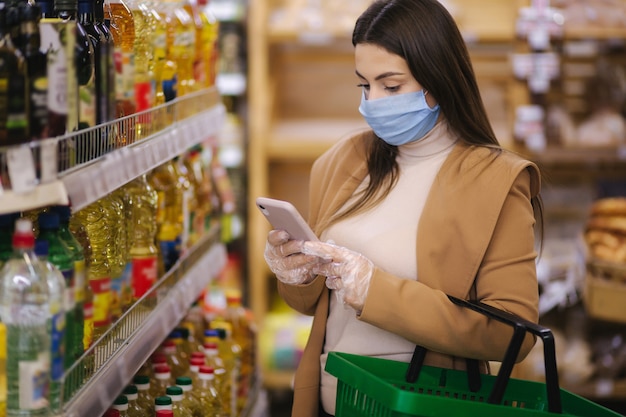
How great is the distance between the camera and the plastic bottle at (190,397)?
260 centimetres

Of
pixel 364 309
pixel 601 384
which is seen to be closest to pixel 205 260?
pixel 364 309

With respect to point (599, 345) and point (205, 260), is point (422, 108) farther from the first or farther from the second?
point (599, 345)

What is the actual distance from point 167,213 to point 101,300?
820 millimetres

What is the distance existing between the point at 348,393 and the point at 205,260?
A: 1.31m

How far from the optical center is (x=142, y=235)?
263 centimetres

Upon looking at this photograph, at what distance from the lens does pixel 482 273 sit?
7.27 feet

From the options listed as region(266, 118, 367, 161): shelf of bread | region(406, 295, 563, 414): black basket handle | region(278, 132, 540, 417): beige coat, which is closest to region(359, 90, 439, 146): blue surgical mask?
region(278, 132, 540, 417): beige coat

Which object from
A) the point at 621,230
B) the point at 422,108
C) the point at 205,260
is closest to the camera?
the point at 422,108

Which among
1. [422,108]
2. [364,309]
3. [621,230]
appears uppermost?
[422,108]

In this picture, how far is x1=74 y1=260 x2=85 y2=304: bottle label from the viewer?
184 cm

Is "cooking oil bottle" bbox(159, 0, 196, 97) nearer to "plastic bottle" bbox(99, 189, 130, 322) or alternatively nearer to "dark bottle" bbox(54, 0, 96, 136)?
"plastic bottle" bbox(99, 189, 130, 322)

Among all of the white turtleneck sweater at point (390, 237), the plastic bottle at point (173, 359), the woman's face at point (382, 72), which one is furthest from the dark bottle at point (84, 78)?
the plastic bottle at point (173, 359)

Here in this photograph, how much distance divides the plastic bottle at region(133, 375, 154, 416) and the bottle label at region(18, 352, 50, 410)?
876 mm

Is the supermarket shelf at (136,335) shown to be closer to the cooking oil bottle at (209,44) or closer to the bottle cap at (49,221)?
the bottle cap at (49,221)
